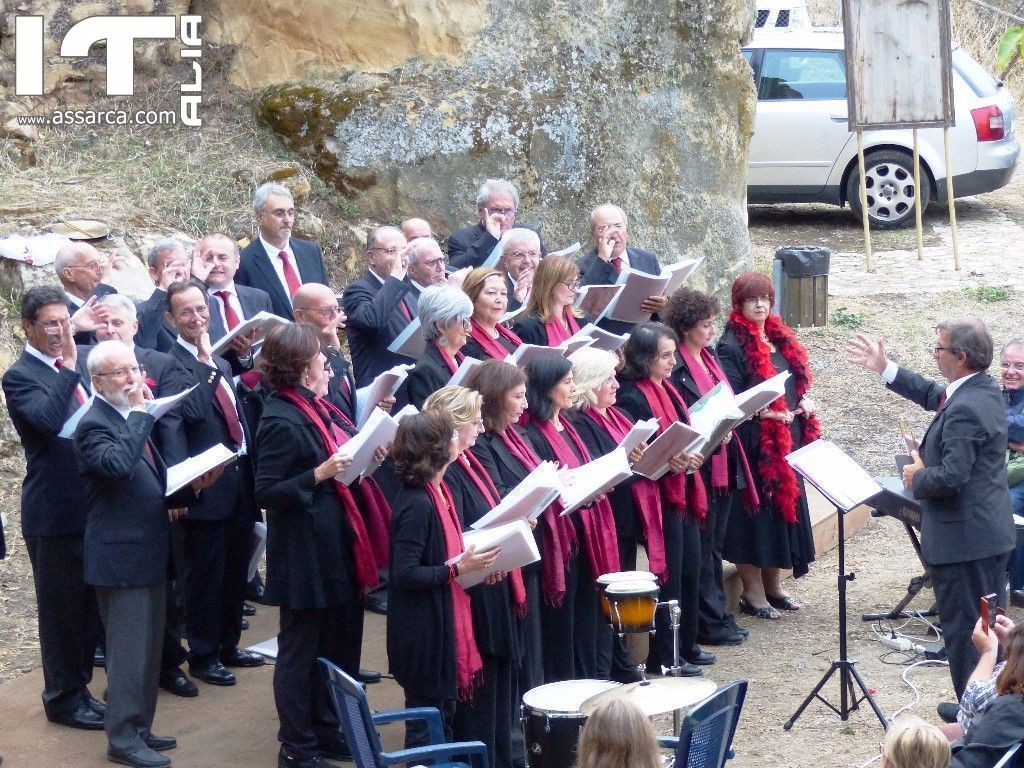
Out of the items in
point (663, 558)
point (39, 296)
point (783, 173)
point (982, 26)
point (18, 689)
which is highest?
point (982, 26)

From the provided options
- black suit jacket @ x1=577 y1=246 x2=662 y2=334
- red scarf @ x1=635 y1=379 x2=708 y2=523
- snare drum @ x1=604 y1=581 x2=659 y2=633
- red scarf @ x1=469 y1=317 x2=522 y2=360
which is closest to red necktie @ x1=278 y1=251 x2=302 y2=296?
red scarf @ x1=469 y1=317 x2=522 y2=360

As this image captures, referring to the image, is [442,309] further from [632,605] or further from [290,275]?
[632,605]

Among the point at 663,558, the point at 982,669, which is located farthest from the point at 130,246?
the point at 982,669

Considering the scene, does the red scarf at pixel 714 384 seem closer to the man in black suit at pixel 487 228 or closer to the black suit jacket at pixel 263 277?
the man in black suit at pixel 487 228

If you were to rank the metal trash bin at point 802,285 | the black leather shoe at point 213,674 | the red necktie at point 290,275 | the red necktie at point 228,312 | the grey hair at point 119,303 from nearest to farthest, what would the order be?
the grey hair at point 119,303
the black leather shoe at point 213,674
the red necktie at point 228,312
the red necktie at point 290,275
the metal trash bin at point 802,285

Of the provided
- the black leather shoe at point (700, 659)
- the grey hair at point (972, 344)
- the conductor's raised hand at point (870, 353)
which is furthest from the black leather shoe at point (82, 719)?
the grey hair at point (972, 344)

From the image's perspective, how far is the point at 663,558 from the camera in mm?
7102

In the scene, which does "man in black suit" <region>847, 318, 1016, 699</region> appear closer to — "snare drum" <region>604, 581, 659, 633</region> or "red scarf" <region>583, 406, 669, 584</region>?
"red scarf" <region>583, 406, 669, 584</region>

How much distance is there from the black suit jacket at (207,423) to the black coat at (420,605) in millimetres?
1339

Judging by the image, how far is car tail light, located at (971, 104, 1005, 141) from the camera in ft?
49.5

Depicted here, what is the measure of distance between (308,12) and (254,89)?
0.72 m

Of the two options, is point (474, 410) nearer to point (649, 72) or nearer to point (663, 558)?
point (663, 558)

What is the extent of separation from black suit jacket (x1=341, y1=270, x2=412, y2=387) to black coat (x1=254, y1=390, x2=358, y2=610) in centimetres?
165

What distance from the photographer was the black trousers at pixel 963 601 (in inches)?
261
